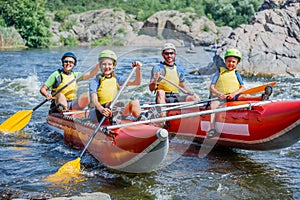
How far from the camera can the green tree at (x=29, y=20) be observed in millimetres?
35938

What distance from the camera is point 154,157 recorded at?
4523mm

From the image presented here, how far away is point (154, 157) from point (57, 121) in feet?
9.93

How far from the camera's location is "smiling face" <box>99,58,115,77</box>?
568 cm

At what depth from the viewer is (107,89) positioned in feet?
19.1

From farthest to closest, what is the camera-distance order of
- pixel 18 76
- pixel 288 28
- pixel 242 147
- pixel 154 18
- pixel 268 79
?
pixel 154 18
pixel 288 28
pixel 18 76
pixel 268 79
pixel 242 147

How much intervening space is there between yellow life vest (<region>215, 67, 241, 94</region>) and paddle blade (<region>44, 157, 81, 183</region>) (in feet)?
8.96

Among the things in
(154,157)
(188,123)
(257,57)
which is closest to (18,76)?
(257,57)

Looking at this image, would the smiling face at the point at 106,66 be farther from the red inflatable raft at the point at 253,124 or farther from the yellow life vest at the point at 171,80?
the yellow life vest at the point at 171,80

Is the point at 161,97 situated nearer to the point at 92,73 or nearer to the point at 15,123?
the point at 92,73

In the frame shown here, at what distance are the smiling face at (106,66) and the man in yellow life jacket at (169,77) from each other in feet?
4.10

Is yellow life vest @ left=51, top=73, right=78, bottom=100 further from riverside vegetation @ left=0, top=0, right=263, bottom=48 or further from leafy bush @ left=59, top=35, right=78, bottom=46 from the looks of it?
leafy bush @ left=59, top=35, right=78, bottom=46

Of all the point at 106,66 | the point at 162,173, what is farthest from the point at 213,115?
the point at 106,66

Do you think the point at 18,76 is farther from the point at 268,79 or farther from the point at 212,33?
the point at 212,33

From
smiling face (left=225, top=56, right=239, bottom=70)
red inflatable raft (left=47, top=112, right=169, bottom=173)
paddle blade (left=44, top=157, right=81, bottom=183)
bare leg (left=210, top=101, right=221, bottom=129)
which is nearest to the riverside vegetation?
smiling face (left=225, top=56, right=239, bottom=70)
